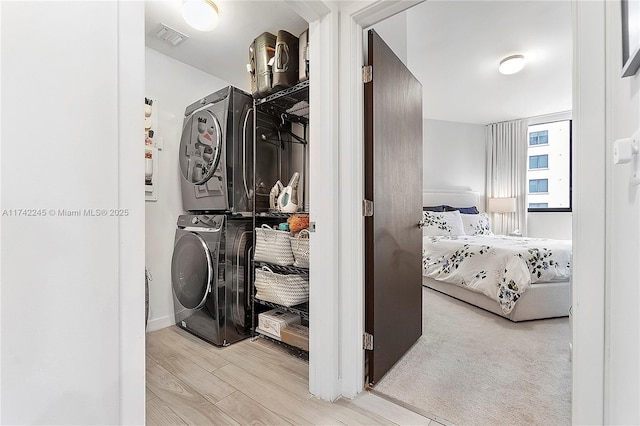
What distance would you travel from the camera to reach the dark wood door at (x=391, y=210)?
1627mm

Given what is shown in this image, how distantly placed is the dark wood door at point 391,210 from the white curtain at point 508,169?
4371 mm

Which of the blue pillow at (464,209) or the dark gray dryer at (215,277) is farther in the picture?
the blue pillow at (464,209)

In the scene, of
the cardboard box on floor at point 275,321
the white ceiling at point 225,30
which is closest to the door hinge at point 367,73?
the white ceiling at point 225,30

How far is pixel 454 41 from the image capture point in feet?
9.73

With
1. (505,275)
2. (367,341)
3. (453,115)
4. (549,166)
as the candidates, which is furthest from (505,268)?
(549,166)

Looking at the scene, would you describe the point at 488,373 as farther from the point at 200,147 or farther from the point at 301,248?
the point at 200,147

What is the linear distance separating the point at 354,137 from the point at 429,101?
377 cm

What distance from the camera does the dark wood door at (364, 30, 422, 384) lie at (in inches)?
64.1

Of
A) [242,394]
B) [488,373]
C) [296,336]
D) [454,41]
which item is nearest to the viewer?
[242,394]

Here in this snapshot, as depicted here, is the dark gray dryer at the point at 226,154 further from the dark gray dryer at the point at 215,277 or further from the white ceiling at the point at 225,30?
the white ceiling at the point at 225,30

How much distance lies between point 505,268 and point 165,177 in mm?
3259

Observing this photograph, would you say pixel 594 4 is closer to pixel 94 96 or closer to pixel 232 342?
pixel 94 96

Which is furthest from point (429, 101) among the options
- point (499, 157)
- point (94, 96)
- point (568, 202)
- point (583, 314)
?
point (94, 96)

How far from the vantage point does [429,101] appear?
469cm
